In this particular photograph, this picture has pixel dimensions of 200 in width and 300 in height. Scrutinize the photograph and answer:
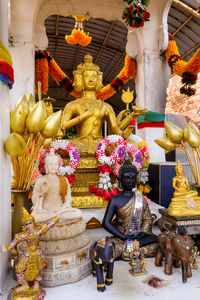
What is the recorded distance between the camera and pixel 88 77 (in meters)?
3.73

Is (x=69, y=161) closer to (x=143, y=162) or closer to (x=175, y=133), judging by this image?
(x=143, y=162)

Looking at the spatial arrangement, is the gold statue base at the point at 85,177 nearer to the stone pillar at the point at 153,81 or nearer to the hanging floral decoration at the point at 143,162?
the hanging floral decoration at the point at 143,162

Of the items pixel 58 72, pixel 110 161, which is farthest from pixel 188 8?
pixel 110 161

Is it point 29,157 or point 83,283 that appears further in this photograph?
point 29,157

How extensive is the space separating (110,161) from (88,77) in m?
1.48

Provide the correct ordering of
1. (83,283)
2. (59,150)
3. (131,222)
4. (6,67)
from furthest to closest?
1. (59,150)
2. (131,222)
3. (83,283)
4. (6,67)

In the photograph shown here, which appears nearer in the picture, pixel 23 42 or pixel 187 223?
pixel 187 223

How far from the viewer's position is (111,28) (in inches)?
279

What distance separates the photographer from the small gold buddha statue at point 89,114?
138 inches

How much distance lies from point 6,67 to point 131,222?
4.75 ft

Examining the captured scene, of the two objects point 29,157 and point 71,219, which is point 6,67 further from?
point 71,219

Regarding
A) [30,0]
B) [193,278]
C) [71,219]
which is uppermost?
[30,0]

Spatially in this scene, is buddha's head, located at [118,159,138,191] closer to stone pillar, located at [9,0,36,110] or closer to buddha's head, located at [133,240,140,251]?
buddha's head, located at [133,240,140,251]

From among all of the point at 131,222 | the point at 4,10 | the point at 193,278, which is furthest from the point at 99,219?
the point at 4,10
